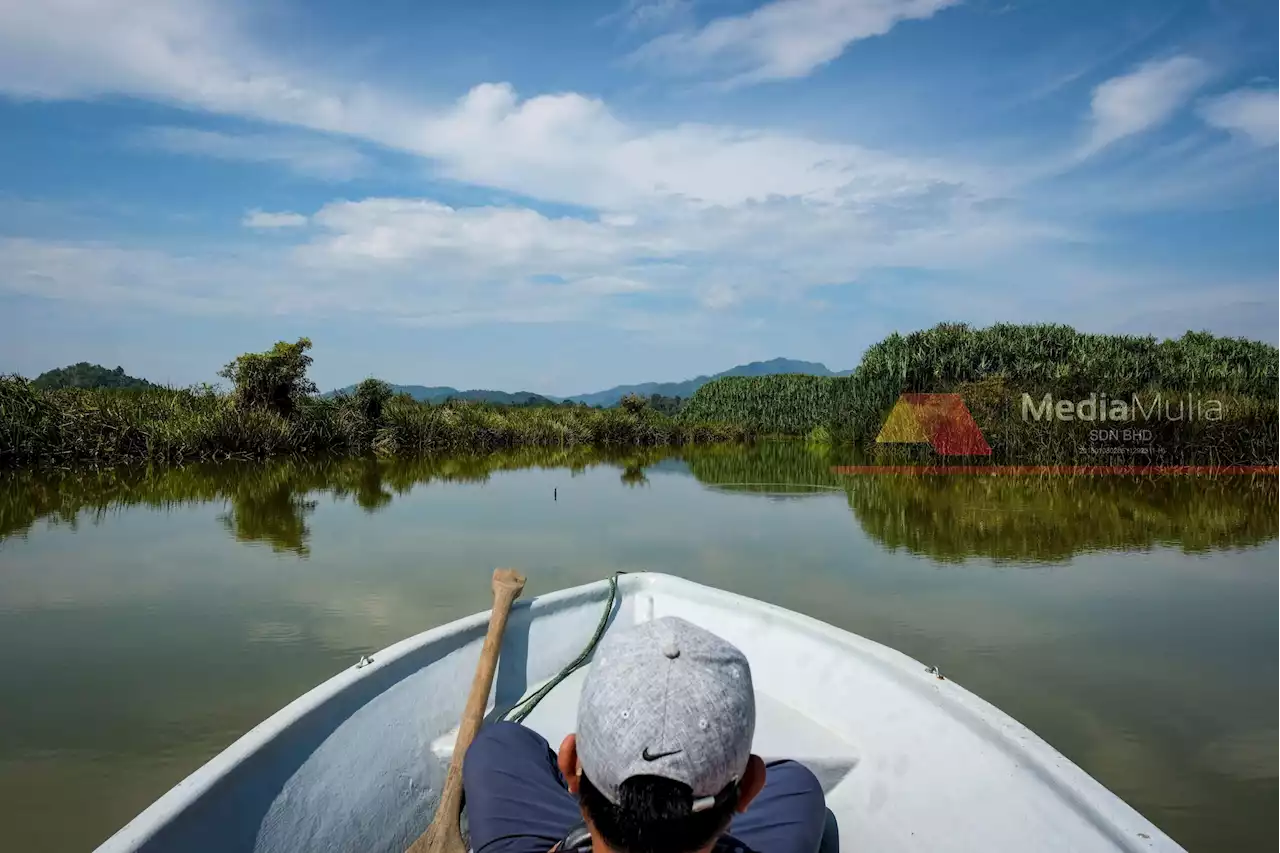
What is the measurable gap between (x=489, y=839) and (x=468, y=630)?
93cm

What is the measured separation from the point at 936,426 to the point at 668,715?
14.6 meters

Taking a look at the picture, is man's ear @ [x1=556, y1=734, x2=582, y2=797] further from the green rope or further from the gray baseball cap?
the green rope

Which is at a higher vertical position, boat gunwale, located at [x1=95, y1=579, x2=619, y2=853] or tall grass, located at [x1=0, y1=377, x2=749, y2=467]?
tall grass, located at [x1=0, y1=377, x2=749, y2=467]

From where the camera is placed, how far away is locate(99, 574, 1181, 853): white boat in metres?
1.23

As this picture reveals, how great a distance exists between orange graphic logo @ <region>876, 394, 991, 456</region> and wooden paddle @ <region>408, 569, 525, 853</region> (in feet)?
39.4

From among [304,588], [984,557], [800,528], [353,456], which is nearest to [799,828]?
[304,588]

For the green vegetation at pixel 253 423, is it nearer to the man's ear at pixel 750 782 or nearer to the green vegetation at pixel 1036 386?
the green vegetation at pixel 1036 386

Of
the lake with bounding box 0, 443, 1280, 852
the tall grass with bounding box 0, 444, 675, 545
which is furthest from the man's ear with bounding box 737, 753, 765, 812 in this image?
the tall grass with bounding box 0, 444, 675, 545

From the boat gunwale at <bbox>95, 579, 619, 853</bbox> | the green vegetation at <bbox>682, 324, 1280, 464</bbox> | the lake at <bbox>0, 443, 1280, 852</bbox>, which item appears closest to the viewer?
the boat gunwale at <bbox>95, 579, 619, 853</bbox>

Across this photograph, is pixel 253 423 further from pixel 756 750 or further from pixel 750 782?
pixel 750 782

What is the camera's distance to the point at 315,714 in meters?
1.49

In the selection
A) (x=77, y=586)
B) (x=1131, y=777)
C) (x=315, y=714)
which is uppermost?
(x=315, y=714)

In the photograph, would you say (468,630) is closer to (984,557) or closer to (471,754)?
(471,754)

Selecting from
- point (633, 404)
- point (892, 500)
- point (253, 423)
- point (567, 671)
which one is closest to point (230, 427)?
point (253, 423)
